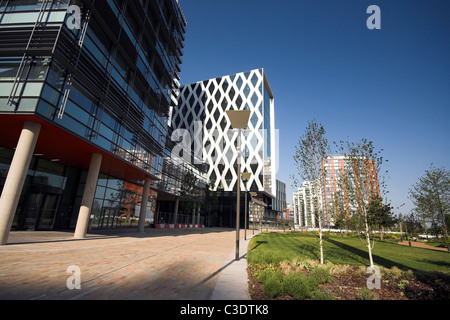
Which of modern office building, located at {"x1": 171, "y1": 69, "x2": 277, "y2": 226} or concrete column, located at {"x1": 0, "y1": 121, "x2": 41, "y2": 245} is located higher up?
modern office building, located at {"x1": 171, "y1": 69, "x2": 277, "y2": 226}

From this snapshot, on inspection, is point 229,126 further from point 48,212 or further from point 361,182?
point 361,182

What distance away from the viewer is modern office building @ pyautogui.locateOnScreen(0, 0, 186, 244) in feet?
36.1

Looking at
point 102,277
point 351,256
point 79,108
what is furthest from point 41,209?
point 351,256

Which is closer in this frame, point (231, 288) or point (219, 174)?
point (231, 288)

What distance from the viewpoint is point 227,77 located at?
6372 cm

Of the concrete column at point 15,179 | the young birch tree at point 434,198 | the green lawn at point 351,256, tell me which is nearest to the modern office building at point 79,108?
the concrete column at point 15,179

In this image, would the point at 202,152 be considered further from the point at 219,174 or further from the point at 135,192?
the point at 135,192

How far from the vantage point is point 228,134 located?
59.5m

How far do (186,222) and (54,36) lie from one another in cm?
3756

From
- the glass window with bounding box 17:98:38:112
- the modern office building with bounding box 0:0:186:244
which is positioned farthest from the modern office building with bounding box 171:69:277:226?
the glass window with bounding box 17:98:38:112

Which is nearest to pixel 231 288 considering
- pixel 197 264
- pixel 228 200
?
pixel 197 264

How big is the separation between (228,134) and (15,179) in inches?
2024

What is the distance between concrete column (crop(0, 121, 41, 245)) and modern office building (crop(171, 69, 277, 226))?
4241 centimetres

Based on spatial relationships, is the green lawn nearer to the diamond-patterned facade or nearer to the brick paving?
the brick paving
